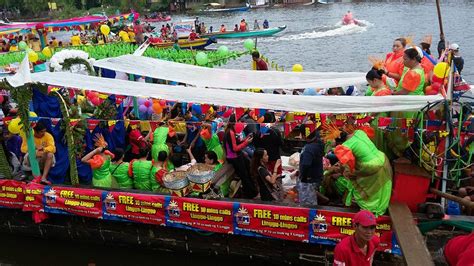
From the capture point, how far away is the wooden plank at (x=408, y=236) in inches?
185

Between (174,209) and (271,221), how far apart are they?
5.03ft

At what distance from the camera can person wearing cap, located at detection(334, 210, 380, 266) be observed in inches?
159

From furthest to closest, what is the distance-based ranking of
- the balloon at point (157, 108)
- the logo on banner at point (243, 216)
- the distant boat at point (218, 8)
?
1. the distant boat at point (218, 8)
2. the balloon at point (157, 108)
3. the logo on banner at point (243, 216)

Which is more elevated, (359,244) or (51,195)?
(359,244)

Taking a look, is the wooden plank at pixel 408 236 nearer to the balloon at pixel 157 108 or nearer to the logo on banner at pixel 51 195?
the logo on banner at pixel 51 195

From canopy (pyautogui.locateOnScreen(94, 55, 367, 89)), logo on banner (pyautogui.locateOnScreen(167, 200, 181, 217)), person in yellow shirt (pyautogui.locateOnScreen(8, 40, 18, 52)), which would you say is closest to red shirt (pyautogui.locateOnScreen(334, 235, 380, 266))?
logo on banner (pyautogui.locateOnScreen(167, 200, 181, 217))

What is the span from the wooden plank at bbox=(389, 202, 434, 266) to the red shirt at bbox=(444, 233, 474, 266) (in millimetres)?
1067

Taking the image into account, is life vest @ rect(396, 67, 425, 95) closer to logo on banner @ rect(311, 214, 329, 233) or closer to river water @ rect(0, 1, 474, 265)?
logo on banner @ rect(311, 214, 329, 233)

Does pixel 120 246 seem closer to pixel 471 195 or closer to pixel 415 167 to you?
pixel 415 167

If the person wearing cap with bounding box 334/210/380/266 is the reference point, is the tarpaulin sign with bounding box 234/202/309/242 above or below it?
below

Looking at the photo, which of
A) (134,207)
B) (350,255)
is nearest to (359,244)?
(350,255)

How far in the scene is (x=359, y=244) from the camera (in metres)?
4.19

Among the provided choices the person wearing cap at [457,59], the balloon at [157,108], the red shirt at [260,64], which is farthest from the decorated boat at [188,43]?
the person wearing cap at [457,59]

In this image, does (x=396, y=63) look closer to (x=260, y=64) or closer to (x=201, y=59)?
(x=260, y=64)
